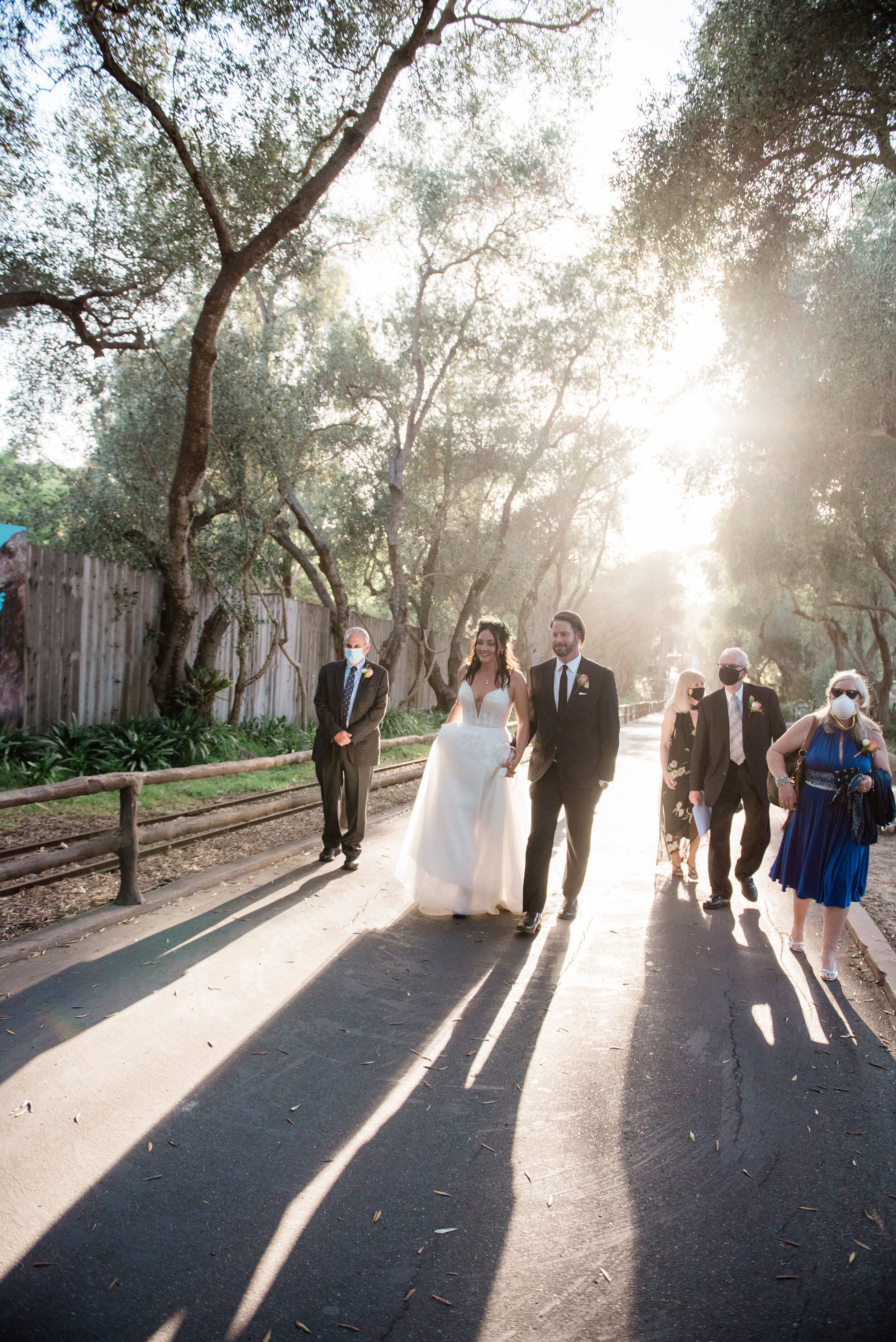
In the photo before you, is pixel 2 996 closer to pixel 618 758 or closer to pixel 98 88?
pixel 98 88

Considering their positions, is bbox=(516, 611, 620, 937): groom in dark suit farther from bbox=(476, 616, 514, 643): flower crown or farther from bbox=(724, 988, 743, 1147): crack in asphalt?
bbox=(724, 988, 743, 1147): crack in asphalt

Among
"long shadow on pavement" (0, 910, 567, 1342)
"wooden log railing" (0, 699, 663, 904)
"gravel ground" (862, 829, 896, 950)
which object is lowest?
"gravel ground" (862, 829, 896, 950)

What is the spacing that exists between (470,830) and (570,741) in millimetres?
961

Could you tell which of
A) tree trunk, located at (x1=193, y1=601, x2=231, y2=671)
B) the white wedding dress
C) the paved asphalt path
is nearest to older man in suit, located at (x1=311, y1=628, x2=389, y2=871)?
the white wedding dress

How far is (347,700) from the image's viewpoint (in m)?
7.68

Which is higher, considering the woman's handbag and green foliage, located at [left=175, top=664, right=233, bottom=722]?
green foliage, located at [left=175, top=664, right=233, bottom=722]

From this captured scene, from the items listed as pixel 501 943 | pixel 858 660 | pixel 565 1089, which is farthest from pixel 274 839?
pixel 858 660

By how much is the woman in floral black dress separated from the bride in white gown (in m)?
2.03

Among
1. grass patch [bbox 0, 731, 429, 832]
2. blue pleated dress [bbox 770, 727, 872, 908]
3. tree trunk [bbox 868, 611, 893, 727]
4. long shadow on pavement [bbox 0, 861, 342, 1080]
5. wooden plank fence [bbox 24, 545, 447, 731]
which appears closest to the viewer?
long shadow on pavement [bbox 0, 861, 342, 1080]

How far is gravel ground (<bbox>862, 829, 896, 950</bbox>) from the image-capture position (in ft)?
21.0

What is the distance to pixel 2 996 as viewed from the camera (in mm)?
4340

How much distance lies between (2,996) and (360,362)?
16.1 metres

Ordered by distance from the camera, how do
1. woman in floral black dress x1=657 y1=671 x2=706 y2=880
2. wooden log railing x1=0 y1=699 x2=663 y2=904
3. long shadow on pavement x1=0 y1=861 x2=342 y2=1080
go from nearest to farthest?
long shadow on pavement x1=0 y1=861 x2=342 y2=1080
wooden log railing x1=0 y1=699 x2=663 y2=904
woman in floral black dress x1=657 y1=671 x2=706 y2=880

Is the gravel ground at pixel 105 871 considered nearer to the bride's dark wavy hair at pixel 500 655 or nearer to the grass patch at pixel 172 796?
the grass patch at pixel 172 796
